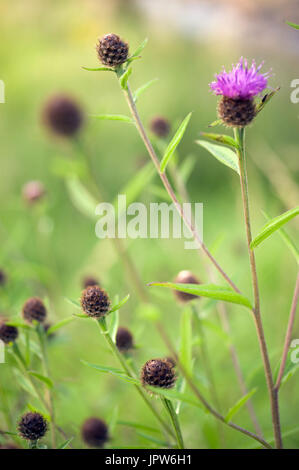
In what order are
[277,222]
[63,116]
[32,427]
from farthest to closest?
[63,116], [32,427], [277,222]

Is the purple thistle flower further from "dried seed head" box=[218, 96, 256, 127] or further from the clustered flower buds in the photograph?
the clustered flower buds

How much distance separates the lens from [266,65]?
5.90ft

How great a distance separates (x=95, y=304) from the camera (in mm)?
572

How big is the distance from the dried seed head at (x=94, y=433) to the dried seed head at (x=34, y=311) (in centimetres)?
21

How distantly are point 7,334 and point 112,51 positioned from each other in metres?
0.44

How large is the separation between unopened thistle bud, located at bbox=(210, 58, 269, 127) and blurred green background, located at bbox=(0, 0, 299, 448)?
1.89 ft

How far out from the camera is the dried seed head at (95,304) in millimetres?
571

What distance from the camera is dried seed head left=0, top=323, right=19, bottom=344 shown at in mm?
662

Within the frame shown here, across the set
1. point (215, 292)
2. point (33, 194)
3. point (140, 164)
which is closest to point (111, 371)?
point (215, 292)

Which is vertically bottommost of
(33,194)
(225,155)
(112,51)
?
(225,155)

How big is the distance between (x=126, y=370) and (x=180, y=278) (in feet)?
0.74

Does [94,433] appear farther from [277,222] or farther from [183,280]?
[277,222]

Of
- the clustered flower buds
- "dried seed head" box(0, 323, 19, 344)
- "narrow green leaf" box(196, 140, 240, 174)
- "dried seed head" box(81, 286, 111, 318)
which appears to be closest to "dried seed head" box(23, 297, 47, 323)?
"dried seed head" box(0, 323, 19, 344)

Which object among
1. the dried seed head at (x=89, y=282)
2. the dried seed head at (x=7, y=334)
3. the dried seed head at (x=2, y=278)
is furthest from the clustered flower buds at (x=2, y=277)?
the dried seed head at (x=7, y=334)
